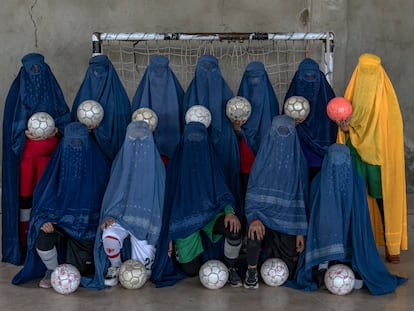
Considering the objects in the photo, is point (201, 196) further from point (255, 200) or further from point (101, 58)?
point (101, 58)

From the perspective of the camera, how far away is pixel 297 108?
17.8ft

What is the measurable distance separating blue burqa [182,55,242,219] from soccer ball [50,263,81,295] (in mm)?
1410

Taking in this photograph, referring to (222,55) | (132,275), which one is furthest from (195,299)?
(222,55)

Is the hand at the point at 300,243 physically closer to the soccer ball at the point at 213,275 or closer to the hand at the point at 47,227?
the soccer ball at the point at 213,275

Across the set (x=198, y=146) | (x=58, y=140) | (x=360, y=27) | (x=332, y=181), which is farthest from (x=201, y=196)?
(x=360, y=27)

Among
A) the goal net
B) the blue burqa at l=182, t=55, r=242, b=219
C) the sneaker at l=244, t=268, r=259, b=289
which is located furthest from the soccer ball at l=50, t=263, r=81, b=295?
the goal net

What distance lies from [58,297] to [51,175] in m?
0.88

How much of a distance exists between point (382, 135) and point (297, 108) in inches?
26.3

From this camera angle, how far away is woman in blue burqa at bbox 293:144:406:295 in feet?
15.8

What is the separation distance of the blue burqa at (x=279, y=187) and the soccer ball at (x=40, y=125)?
5.22ft

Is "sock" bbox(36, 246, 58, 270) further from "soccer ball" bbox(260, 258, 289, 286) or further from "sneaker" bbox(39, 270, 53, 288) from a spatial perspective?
"soccer ball" bbox(260, 258, 289, 286)

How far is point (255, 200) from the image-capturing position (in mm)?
4988

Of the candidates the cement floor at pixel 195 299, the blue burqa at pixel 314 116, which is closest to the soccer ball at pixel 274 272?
the cement floor at pixel 195 299

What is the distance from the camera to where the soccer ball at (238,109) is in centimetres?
557
